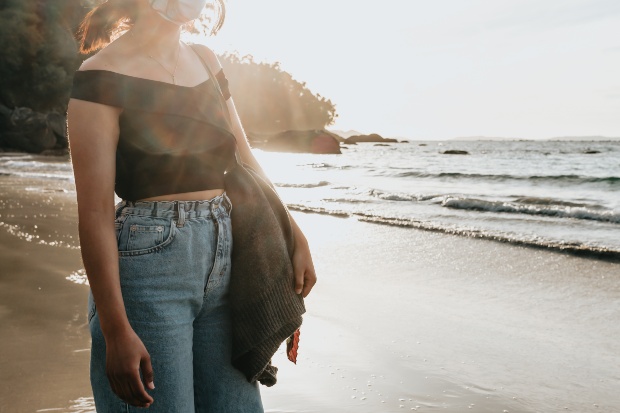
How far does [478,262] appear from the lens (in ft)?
24.2

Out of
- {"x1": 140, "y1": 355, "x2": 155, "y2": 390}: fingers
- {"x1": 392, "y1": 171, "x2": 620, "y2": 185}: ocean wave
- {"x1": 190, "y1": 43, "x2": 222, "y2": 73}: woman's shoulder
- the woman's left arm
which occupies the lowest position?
{"x1": 392, "y1": 171, "x2": 620, "y2": 185}: ocean wave

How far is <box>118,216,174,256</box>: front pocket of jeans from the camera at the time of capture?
4.81 ft

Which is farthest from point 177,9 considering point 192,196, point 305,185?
point 305,185

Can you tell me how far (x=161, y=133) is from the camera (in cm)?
150

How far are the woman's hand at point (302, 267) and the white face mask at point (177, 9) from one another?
2.09 ft

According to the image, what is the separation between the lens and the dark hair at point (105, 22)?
63.9 inches

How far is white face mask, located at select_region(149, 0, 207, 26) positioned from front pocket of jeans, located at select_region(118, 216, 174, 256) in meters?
0.53

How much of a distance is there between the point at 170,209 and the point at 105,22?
1.88 feet

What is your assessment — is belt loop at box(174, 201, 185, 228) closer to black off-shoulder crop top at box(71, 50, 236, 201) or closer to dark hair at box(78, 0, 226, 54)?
black off-shoulder crop top at box(71, 50, 236, 201)

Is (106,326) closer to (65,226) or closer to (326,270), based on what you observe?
(326,270)

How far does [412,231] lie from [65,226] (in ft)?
17.2

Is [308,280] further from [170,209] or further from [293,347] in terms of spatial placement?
[170,209]

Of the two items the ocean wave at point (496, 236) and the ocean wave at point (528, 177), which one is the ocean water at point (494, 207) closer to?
Result: the ocean wave at point (496, 236)

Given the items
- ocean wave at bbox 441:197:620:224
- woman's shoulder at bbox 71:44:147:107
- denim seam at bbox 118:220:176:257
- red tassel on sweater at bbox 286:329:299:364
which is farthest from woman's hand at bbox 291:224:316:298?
ocean wave at bbox 441:197:620:224
